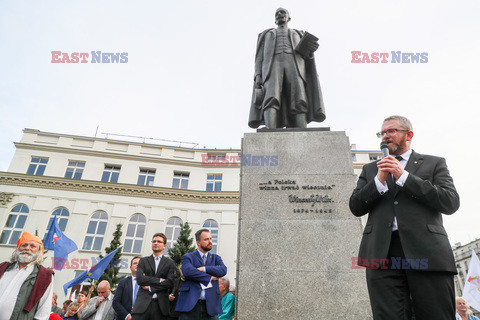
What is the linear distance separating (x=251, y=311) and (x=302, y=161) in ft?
7.74

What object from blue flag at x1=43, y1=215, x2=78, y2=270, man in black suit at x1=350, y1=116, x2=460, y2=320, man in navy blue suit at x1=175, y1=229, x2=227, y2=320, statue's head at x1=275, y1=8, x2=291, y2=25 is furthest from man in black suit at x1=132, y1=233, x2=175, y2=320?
blue flag at x1=43, y1=215, x2=78, y2=270

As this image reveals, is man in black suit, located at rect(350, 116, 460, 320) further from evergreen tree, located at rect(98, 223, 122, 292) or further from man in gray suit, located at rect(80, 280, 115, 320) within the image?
evergreen tree, located at rect(98, 223, 122, 292)

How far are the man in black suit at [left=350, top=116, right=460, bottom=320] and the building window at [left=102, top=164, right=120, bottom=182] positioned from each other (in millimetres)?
29927

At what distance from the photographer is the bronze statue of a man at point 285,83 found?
6.09 m

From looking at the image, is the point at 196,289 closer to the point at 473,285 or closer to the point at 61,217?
the point at 473,285

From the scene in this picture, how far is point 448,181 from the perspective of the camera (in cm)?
239

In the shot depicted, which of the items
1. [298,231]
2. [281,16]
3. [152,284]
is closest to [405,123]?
[298,231]

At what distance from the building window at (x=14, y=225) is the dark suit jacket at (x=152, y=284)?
84.5 feet

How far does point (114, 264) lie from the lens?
76.2 feet

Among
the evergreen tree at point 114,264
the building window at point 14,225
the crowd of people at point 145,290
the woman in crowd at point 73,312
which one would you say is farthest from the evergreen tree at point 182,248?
the crowd of people at point 145,290

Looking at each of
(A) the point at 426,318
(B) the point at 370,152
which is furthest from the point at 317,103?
(B) the point at 370,152

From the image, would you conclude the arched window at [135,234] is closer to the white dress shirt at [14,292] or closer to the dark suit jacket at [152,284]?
the dark suit jacket at [152,284]

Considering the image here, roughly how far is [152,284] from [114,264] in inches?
812

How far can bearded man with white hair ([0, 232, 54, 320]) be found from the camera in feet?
12.0
